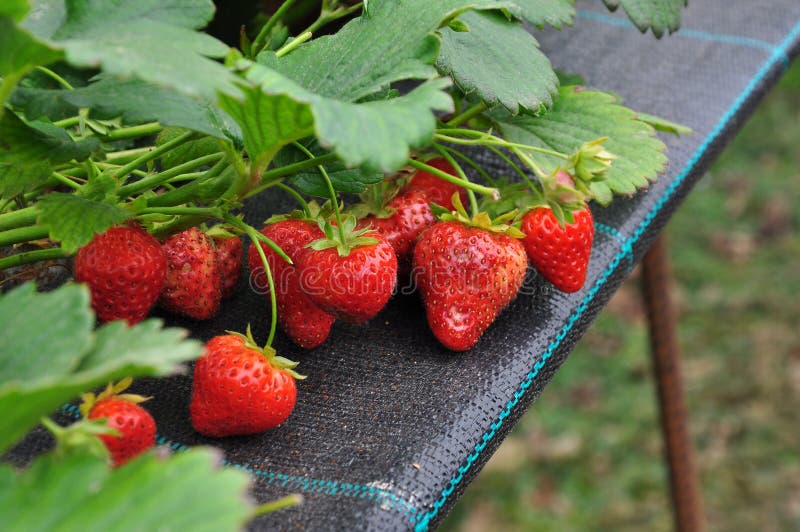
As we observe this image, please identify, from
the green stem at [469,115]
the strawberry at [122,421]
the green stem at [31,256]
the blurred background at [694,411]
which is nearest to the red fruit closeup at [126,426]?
the strawberry at [122,421]

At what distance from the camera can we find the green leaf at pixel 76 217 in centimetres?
52

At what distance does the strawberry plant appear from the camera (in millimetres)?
369

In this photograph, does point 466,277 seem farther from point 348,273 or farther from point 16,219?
point 16,219

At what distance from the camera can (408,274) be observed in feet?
2.19

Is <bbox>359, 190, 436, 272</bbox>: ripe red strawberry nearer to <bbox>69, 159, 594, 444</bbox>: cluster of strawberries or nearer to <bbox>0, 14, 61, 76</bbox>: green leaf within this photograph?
<bbox>69, 159, 594, 444</bbox>: cluster of strawberries

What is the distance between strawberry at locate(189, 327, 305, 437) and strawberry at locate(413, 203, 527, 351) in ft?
0.37

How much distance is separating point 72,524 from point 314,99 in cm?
21

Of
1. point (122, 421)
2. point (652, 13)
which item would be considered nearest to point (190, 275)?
point (122, 421)

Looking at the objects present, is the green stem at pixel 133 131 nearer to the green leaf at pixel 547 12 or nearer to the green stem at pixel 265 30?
the green stem at pixel 265 30

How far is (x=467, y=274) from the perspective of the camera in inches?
24.0

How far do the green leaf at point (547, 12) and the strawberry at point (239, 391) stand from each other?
293 mm

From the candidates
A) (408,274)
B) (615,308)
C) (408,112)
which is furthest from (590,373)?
(408,112)

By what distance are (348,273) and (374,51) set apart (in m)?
0.14

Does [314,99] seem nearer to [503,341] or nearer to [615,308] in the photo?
[503,341]
